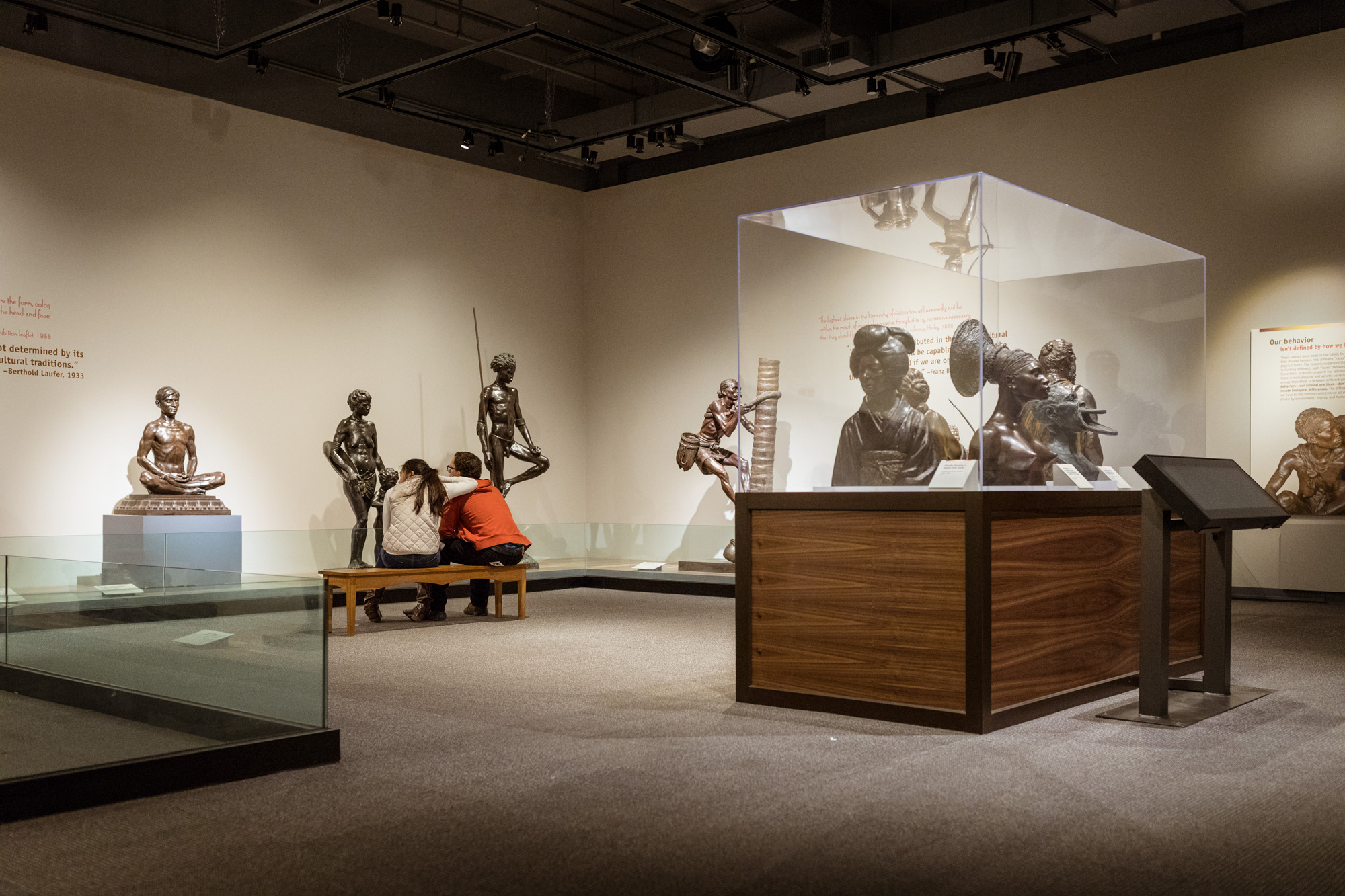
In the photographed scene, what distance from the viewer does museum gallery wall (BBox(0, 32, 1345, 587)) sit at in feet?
31.1

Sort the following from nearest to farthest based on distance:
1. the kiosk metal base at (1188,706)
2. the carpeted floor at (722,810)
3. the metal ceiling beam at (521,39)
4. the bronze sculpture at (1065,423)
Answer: the carpeted floor at (722,810) → the kiosk metal base at (1188,706) → the bronze sculpture at (1065,423) → the metal ceiling beam at (521,39)

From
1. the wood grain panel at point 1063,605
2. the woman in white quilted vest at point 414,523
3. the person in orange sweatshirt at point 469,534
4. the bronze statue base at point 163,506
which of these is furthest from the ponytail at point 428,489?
the wood grain panel at point 1063,605

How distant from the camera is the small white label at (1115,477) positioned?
18.0 feet

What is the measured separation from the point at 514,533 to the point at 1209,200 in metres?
6.19

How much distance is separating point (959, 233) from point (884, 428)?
0.79 meters

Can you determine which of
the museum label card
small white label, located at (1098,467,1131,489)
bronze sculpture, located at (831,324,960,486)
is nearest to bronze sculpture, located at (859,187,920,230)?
bronze sculpture, located at (831,324,960,486)

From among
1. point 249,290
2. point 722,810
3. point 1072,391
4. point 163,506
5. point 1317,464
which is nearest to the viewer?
point 722,810

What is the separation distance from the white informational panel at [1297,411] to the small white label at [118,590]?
833 cm

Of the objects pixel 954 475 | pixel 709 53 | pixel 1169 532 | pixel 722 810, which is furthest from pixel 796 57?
pixel 722 810

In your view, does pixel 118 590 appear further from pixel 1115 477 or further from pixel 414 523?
pixel 1115 477

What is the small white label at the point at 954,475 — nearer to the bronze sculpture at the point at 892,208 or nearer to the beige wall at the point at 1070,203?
the bronze sculpture at the point at 892,208

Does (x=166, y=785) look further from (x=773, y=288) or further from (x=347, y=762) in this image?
(x=773, y=288)

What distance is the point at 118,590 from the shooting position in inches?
158

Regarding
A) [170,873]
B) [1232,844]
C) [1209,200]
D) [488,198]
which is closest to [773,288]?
[1232,844]
